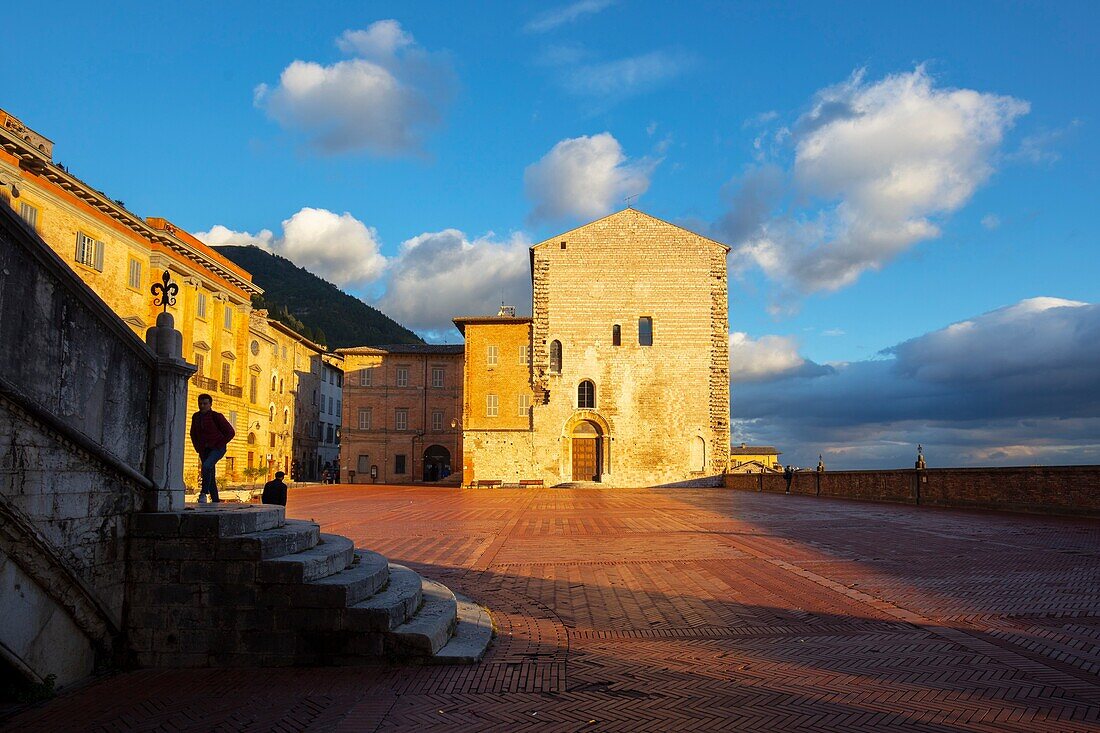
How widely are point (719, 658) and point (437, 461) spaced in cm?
5129

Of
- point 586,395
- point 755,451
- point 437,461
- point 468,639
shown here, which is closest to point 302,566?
point 468,639

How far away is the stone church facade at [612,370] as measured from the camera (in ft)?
141

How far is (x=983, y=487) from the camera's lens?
20.5 m

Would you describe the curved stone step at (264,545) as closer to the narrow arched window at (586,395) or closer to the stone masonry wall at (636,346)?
the stone masonry wall at (636,346)

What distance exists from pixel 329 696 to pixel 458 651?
1155 mm

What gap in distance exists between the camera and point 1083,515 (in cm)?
1656

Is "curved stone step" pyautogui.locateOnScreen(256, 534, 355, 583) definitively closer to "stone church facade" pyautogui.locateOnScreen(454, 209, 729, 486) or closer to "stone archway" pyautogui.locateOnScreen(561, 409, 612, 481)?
"stone church facade" pyautogui.locateOnScreen(454, 209, 729, 486)

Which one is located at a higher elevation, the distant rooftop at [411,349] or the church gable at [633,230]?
the church gable at [633,230]

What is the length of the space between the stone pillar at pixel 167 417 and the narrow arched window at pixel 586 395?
3723 cm

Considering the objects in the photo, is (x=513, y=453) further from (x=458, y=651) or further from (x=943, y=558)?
(x=458, y=651)

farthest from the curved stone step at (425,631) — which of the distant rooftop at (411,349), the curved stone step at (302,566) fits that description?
the distant rooftop at (411,349)

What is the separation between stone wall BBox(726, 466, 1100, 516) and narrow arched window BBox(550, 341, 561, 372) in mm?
17685

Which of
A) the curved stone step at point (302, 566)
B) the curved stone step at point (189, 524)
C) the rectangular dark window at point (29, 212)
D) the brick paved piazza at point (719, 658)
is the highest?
the rectangular dark window at point (29, 212)

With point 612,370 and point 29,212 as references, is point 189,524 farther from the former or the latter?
point 612,370
